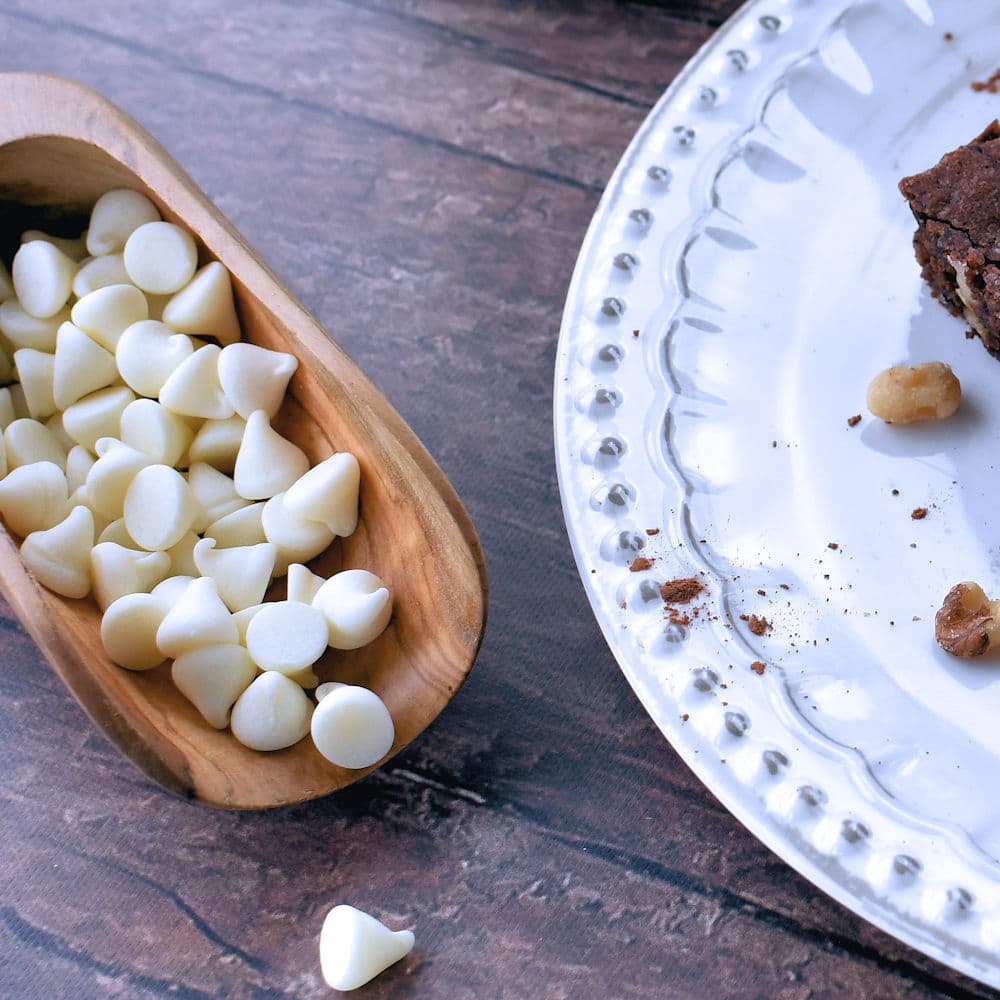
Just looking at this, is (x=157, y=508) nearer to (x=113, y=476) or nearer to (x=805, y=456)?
(x=113, y=476)

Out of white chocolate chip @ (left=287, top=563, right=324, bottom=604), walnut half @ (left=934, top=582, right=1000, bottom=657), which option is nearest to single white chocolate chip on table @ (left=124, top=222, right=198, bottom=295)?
white chocolate chip @ (left=287, top=563, right=324, bottom=604)

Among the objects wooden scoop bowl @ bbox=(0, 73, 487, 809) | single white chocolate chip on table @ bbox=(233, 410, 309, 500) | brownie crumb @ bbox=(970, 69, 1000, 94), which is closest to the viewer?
wooden scoop bowl @ bbox=(0, 73, 487, 809)

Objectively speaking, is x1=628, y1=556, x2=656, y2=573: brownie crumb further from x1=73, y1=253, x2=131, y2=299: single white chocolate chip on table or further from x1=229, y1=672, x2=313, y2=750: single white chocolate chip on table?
x1=73, y1=253, x2=131, y2=299: single white chocolate chip on table

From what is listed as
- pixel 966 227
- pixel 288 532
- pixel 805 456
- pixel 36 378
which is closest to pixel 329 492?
pixel 288 532

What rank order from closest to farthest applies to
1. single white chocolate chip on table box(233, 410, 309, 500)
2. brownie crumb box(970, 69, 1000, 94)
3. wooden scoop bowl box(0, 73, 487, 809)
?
1. wooden scoop bowl box(0, 73, 487, 809)
2. single white chocolate chip on table box(233, 410, 309, 500)
3. brownie crumb box(970, 69, 1000, 94)

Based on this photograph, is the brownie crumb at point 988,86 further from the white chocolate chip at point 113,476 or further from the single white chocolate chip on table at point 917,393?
the white chocolate chip at point 113,476
